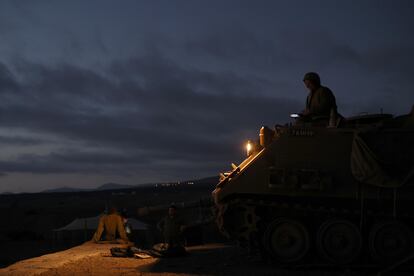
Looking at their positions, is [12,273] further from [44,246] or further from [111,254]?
[44,246]

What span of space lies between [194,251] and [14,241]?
78.9ft

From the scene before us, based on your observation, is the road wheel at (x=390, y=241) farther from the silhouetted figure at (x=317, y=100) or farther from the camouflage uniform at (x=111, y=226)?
the camouflage uniform at (x=111, y=226)

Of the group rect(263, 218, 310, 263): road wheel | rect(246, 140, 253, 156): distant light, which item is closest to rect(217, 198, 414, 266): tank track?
rect(263, 218, 310, 263): road wheel

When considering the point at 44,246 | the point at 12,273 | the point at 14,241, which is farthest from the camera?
the point at 14,241

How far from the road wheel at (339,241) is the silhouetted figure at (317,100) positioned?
2.81 meters

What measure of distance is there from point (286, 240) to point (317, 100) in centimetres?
368

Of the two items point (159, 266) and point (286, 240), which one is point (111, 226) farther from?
point (286, 240)

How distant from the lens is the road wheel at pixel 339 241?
1259 centimetres

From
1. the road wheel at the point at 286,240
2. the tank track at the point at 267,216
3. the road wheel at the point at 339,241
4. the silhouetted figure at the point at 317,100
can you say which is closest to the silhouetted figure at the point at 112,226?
the tank track at the point at 267,216

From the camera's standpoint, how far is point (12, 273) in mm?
11750

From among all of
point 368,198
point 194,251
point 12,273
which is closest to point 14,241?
point 194,251

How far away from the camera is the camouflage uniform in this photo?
19.0 m

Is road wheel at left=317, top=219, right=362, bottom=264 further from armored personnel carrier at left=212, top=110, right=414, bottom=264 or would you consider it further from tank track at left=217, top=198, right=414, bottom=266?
tank track at left=217, top=198, right=414, bottom=266

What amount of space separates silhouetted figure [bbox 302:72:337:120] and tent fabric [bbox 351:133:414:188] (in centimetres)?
158
